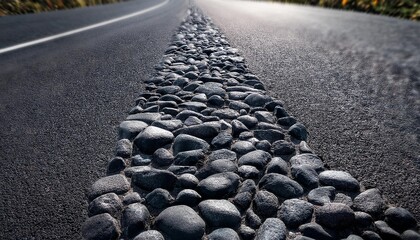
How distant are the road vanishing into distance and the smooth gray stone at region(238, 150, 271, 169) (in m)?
0.33

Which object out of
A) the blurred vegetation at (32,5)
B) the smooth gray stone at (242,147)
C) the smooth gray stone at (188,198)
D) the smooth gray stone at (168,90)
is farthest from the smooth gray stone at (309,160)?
the blurred vegetation at (32,5)

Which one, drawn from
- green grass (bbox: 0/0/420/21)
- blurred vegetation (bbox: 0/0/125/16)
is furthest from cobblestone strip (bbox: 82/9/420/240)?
blurred vegetation (bbox: 0/0/125/16)

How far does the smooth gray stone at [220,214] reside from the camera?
130 cm

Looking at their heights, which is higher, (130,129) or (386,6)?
(130,129)

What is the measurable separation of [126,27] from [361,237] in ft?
20.1

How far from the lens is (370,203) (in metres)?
1.39

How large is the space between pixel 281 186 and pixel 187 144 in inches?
24.6

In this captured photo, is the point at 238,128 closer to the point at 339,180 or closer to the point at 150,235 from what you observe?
the point at 339,180

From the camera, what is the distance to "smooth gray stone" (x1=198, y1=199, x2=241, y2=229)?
1.30m

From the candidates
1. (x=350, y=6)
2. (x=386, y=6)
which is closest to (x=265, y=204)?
(x=386, y=6)

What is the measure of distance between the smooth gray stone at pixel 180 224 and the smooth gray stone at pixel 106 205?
0.20 m

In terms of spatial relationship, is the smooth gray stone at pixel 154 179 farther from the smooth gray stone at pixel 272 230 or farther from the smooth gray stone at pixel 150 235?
the smooth gray stone at pixel 272 230

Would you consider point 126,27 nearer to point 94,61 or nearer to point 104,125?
point 94,61

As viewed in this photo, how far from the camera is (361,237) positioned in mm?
1226
